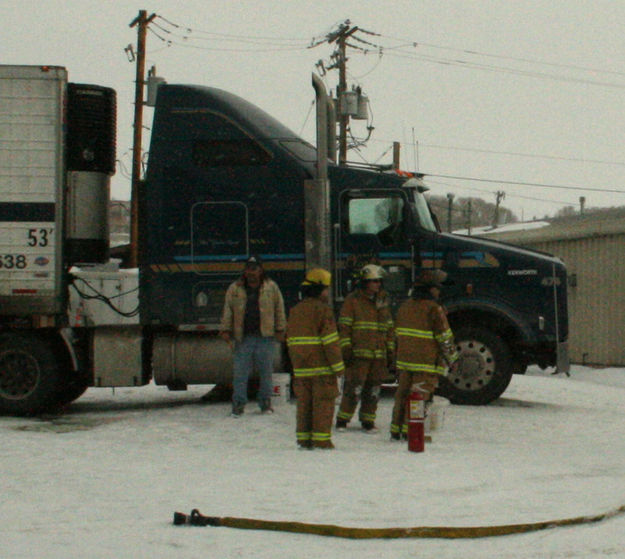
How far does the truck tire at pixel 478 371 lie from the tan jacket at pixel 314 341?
3.60 meters

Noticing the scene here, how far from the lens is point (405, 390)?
396 inches

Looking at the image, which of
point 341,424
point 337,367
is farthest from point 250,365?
point 337,367

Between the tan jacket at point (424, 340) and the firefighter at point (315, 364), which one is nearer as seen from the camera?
the firefighter at point (315, 364)

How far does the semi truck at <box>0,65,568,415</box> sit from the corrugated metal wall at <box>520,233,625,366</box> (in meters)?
9.89

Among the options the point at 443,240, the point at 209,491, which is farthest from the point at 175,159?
the point at 209,491

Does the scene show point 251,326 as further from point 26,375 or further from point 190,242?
point 26,375

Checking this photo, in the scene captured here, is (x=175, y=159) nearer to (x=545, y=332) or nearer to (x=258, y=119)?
(x=258, y=119)

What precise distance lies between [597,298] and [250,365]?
12963mm

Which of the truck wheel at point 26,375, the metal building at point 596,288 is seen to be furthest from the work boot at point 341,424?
the metal building at point 596,288

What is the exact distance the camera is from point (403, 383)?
10031 millimetres

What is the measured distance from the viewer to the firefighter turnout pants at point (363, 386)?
10453mm

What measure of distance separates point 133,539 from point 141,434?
473 centimetres

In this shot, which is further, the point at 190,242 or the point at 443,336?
the point at 190,242

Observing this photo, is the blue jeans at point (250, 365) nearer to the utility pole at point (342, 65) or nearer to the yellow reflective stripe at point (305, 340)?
the yellow reflective stripe at point (305, 340)
